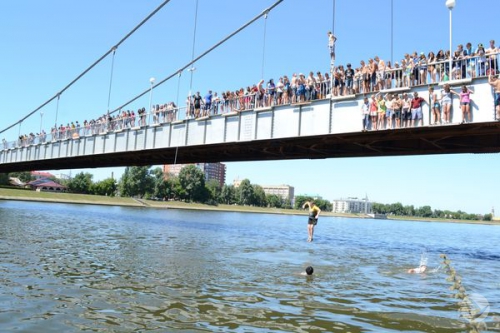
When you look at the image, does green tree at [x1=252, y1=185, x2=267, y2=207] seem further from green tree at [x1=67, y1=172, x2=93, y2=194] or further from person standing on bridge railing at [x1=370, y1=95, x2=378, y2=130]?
person standing on bridge railing at [x1=370, y1=95, x2=378, y2=130]

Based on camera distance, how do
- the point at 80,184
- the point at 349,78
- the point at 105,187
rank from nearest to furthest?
the point at 349,78 → the point at 80,184 → the point at 105,187

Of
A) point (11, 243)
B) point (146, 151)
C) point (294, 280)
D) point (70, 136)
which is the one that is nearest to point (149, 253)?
point (11, 243)

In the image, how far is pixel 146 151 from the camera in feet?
126

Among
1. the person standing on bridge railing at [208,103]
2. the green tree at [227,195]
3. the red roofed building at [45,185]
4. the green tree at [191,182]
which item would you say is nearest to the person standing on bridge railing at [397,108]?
the person standing on bridge railing at [208,103]

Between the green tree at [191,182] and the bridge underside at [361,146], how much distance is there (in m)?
97.1

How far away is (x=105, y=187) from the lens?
128m

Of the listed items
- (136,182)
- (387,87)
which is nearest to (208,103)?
(387,87)

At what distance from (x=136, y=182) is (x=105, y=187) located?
32.7ft

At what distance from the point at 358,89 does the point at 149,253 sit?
1324cm

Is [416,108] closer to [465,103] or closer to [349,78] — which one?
[465,103]

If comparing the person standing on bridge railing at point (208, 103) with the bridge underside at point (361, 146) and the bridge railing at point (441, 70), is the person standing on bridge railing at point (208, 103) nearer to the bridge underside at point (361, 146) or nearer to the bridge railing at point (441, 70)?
the bridge underside at point (361, 146)

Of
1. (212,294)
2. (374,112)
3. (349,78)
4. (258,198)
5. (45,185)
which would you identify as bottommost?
(212,294)

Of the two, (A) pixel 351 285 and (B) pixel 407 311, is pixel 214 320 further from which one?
(A) pixel 351 285

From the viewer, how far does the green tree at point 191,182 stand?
455ft
